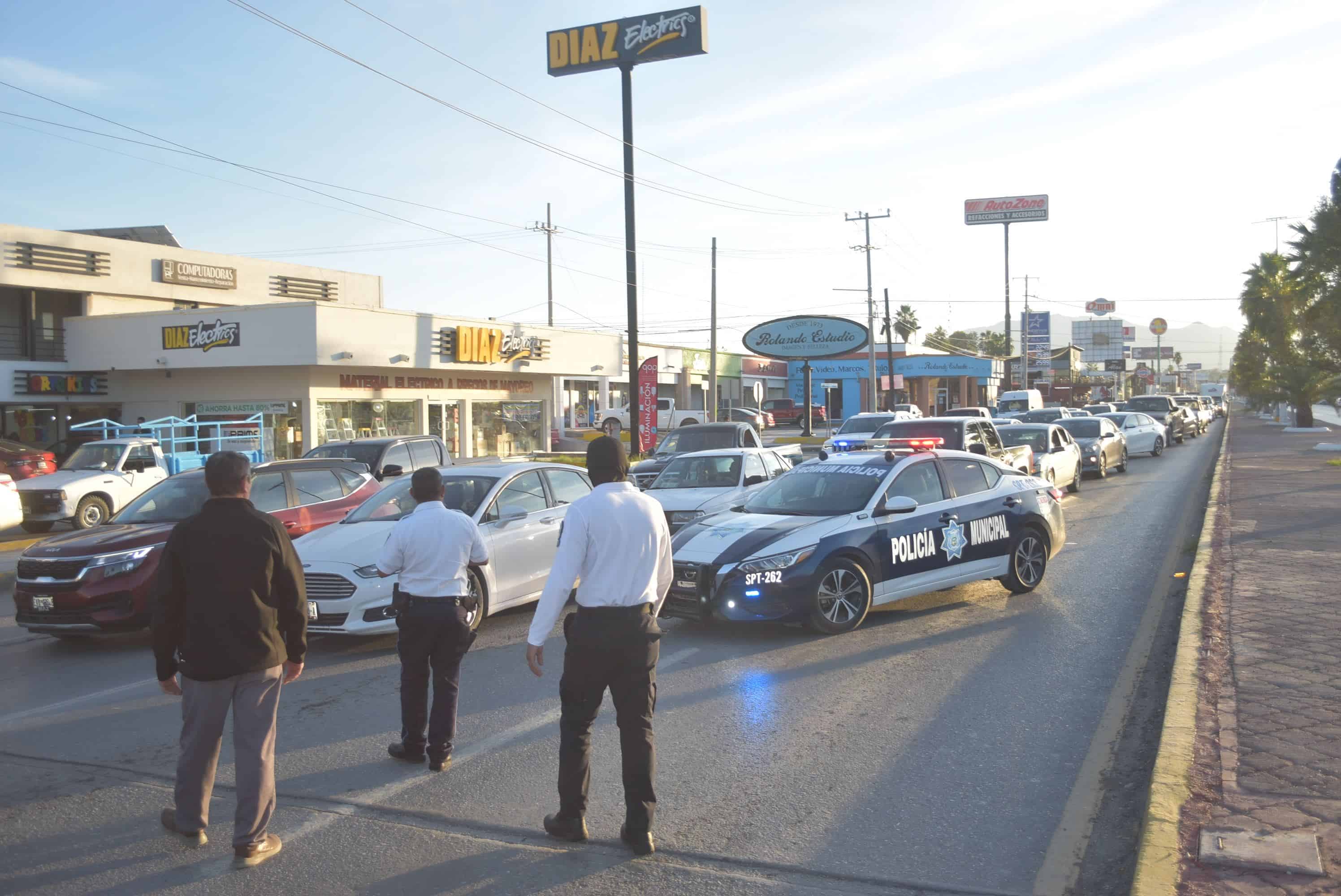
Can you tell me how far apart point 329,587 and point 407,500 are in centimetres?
175

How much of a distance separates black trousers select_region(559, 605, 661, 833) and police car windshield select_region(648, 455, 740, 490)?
30.5ft

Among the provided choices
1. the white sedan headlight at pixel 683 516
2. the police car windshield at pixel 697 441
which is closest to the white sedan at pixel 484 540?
the white sedan headlight at pixel 683 516

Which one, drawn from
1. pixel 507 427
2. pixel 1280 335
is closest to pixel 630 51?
pixel 507 427

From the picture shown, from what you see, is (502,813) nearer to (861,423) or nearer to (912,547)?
(912,547)

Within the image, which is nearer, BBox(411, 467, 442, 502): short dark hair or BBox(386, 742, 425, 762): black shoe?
BBox(386, 742, 425, 762): black shoe

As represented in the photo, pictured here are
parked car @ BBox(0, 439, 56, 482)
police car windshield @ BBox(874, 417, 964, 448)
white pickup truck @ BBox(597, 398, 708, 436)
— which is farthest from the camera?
white pickup truck @ BBox(597, 398, 708, 436)

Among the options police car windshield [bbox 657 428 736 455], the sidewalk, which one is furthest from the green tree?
the sidewalk

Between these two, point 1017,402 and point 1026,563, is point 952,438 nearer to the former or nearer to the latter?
point 1026,563

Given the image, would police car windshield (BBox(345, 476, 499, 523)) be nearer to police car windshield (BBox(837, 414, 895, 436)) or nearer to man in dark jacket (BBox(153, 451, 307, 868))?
man in dark jacket (BBox(153, 451, 307, 868))

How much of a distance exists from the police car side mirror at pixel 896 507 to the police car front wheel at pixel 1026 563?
71.3 inches

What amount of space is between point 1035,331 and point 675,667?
10379 centimetres

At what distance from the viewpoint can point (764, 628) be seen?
958 cm

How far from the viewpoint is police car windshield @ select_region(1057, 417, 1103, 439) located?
26406 millimetres

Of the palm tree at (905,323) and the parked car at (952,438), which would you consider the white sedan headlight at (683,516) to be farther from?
the palm tree at (905,323)
